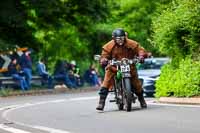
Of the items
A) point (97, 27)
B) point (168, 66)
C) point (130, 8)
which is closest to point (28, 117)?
point (168, 66)

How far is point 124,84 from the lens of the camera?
13883 millimetres

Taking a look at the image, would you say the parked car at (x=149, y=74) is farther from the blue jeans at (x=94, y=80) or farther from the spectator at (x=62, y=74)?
the blue jeans at (x=94, y=80)

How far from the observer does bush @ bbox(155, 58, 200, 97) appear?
15711 millimetres

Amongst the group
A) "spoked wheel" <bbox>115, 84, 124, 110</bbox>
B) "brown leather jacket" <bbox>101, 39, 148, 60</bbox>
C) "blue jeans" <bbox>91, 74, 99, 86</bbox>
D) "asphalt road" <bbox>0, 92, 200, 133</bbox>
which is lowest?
"blue jeans" <bbox>91, 74, 99, 86</bbox>

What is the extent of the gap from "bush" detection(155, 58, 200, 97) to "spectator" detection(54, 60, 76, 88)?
14341 mm

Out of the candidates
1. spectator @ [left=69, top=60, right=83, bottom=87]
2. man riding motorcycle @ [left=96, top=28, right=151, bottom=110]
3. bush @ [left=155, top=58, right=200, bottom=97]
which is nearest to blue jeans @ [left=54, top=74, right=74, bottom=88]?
spectator @ [left=69, top=60, right=83, bottom=87]

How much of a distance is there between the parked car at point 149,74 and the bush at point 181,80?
17.9ft

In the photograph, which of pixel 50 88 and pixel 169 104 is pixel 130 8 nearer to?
pixel 50 88

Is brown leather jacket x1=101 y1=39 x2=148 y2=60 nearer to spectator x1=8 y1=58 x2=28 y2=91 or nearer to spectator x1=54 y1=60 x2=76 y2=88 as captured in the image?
spectator x1=8 y1=58 x2=28 y2=91

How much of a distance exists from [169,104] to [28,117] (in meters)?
3.33

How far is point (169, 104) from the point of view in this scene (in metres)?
15.7

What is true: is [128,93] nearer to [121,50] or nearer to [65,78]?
[121,50]

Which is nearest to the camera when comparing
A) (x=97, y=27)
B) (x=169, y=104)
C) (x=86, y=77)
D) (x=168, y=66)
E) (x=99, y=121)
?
(x=99, y=121)

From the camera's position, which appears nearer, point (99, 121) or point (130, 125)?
point (130, 125)
